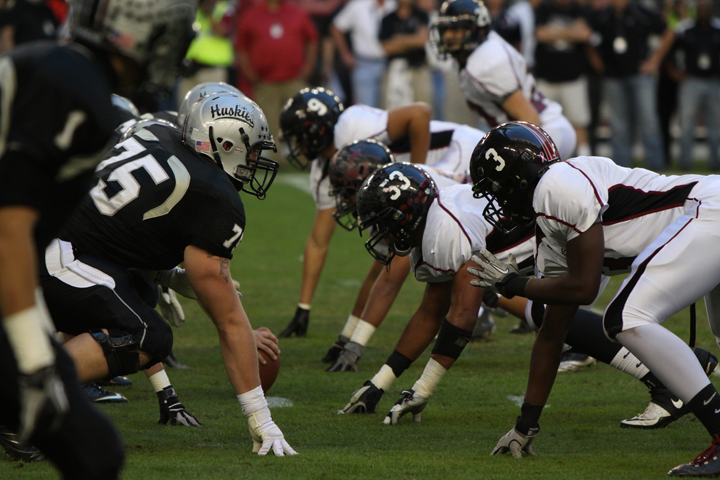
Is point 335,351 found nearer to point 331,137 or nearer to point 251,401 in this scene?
point 331,137

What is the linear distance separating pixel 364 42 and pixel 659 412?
362 inches

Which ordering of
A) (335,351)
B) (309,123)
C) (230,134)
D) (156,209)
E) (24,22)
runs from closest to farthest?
1. (156,209)
2. (230,134)
3. (335,351)
4. (309,123)
5. (24,22)

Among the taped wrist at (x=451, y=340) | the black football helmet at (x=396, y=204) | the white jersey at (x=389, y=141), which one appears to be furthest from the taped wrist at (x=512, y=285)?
the white jersey at (x=389, y=141)

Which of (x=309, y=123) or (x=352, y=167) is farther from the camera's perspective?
(x=309, y=123)

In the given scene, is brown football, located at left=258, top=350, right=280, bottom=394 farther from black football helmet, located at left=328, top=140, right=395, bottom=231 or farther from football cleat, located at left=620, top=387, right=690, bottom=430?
football cleat, located at left=620, top=387, right=690, bottom=430

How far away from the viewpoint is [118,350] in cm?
334

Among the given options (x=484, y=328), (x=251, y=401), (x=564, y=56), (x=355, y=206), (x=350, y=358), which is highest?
(x=355, y=206)

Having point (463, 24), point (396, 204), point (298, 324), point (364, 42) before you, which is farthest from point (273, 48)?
point (396, 204)

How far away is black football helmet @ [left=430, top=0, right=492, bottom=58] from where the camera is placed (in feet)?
19.2

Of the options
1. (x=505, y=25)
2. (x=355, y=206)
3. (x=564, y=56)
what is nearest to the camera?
(x=355, y=206)

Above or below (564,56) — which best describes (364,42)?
above

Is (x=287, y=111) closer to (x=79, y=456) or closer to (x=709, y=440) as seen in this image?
(x=709, y=440)

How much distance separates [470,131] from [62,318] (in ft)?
10.3

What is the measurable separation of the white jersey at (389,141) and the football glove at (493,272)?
6.80 ft
